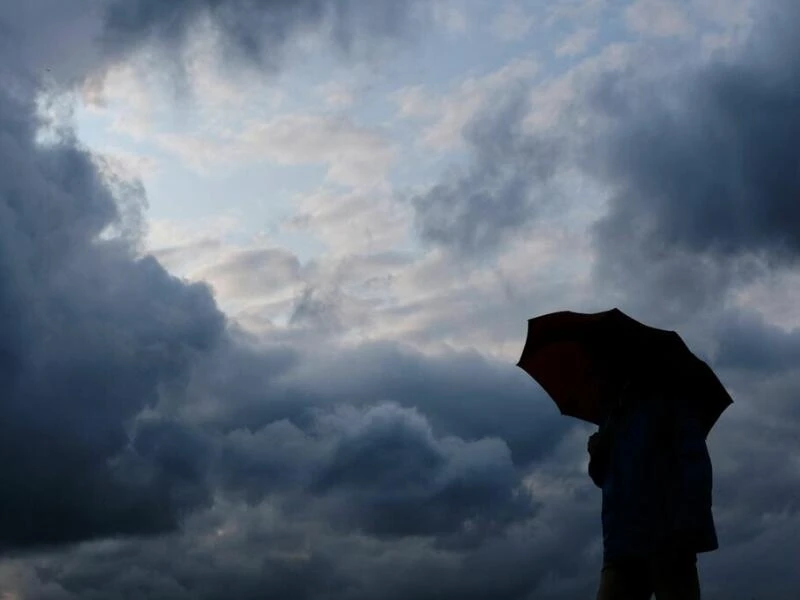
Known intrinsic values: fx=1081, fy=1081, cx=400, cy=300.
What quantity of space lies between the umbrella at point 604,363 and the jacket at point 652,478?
0.20 m

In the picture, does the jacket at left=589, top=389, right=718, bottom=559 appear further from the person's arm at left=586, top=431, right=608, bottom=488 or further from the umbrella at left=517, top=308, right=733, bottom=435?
the umbrella at left=517, top=308, right=733, bottom=435

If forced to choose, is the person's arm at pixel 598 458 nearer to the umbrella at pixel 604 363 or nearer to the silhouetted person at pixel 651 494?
the silhouetted person at pixel 651 494

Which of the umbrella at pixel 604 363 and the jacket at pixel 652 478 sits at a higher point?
the umbrella at pixel 604 363

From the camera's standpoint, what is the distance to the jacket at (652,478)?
7.84 m

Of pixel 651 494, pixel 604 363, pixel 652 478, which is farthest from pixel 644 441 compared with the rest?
Result: pixel 604 363

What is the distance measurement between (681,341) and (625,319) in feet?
1.52

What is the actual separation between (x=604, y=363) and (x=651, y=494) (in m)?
1.25

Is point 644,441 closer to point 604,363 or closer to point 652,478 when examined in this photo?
point 652,478

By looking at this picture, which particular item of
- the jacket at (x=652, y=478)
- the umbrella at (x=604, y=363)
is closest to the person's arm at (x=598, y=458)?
the jacket at (x=652, y=478)

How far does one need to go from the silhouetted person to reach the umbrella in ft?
0.55

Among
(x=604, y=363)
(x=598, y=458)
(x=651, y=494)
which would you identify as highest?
(x=604, y=363)

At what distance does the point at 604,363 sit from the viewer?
8938mm

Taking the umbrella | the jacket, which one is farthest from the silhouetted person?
the umbrella

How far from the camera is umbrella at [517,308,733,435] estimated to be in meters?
8.49
